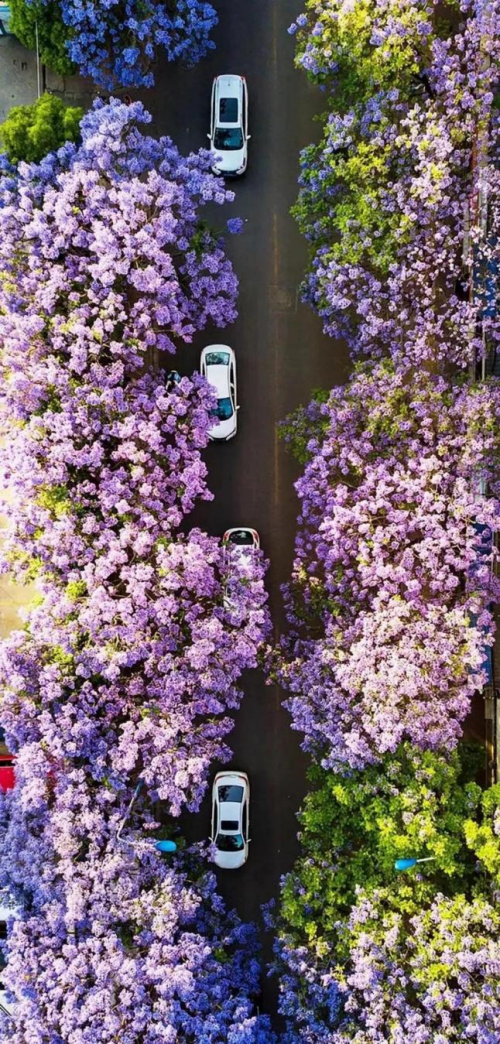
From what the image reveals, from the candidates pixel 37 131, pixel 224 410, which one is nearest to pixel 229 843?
pixel 224 410

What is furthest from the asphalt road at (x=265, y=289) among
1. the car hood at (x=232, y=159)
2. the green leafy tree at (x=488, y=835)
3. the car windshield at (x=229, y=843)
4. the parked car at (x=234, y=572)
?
the green leafy tree at (x=488, y=835)

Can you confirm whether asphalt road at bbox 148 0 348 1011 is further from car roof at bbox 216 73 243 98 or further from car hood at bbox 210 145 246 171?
car roof at bbox 216 73 243 98

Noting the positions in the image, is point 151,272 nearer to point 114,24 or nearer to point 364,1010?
point 114,24

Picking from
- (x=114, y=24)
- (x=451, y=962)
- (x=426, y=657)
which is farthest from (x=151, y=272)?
(x=451, y=962)

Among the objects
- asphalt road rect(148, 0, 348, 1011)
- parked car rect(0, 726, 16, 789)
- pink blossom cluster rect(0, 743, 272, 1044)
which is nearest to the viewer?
pink blossom cluster rect(0, 743, 272, 1044)

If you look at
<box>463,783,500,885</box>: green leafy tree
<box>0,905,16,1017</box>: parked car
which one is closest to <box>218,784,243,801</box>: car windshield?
<box>0,905,16,1017</box>: parked car
